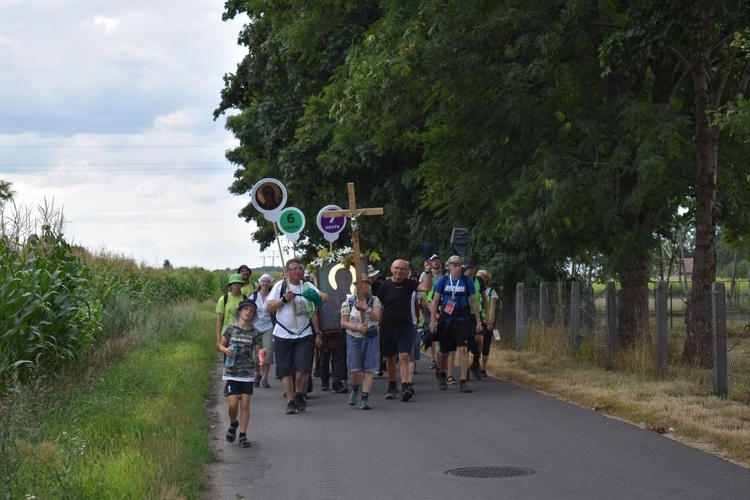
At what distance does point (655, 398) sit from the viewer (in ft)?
46.6

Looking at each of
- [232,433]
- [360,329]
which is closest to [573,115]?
[360,329]

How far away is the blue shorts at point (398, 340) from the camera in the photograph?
626 inches

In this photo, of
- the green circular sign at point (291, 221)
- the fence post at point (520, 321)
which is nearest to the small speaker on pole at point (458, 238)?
the green circular sign at point (291, 221)

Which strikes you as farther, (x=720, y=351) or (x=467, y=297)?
(x=467, y=297)

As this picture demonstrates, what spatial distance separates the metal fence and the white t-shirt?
16.5 feet

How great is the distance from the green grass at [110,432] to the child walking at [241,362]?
0.46m

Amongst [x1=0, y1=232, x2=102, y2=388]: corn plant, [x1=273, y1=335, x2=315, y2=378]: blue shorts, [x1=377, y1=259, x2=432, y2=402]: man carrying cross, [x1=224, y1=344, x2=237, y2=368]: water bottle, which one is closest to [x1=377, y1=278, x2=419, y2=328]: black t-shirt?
[x1=377, y1=259, x2=432, y2=402]: man carrying cross

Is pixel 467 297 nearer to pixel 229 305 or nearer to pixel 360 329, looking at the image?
pixel 360 329

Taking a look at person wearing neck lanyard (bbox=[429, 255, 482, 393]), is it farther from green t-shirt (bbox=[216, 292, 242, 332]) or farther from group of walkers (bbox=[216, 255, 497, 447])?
green t-shirt (bbox=[216, 292, 242, 332])

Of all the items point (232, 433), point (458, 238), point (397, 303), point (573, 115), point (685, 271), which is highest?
point (573, 115)

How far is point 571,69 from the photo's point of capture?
20734mm

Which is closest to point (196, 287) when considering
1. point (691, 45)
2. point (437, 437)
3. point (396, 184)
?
point (396, 184)

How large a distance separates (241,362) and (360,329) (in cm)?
348

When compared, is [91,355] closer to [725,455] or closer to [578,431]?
[578,431]
